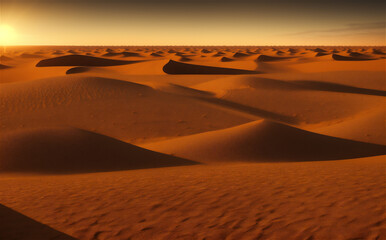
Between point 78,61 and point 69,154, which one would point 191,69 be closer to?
point 78,61

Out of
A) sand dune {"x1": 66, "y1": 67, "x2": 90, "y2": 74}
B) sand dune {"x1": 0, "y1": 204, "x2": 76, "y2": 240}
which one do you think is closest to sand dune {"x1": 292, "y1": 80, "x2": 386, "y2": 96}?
sand dune {"x1": 66, "y1": 67, "x2": 90, "y2": 74}

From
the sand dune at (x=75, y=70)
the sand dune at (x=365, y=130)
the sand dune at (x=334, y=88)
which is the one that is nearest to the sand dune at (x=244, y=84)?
the sand dune at (x=334, y=88)

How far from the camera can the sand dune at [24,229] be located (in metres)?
3.48

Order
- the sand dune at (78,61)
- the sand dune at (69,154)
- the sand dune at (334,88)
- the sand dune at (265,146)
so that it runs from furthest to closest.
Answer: the sand dune at (78,61)
the sand dune at (334,88)
the sand dune at (265,146)
the sand dune at (69,154)

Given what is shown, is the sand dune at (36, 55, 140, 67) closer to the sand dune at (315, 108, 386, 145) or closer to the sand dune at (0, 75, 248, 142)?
the sand dune at (0, 75, 248, 142)

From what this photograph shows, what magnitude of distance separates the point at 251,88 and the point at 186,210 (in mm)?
14474

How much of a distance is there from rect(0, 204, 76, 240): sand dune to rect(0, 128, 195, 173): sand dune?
3.14 m

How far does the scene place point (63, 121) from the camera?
463 inches

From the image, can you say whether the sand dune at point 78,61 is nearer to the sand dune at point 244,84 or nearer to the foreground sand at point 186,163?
the foreground sand at point 186,163

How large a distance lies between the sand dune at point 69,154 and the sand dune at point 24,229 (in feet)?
10.3

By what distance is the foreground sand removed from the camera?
12.3 ft

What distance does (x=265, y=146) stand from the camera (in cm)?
883

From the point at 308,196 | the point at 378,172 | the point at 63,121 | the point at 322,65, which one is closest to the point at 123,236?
the point at 308,196

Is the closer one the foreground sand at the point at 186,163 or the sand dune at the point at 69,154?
the foreground sand at the point at 186,163
